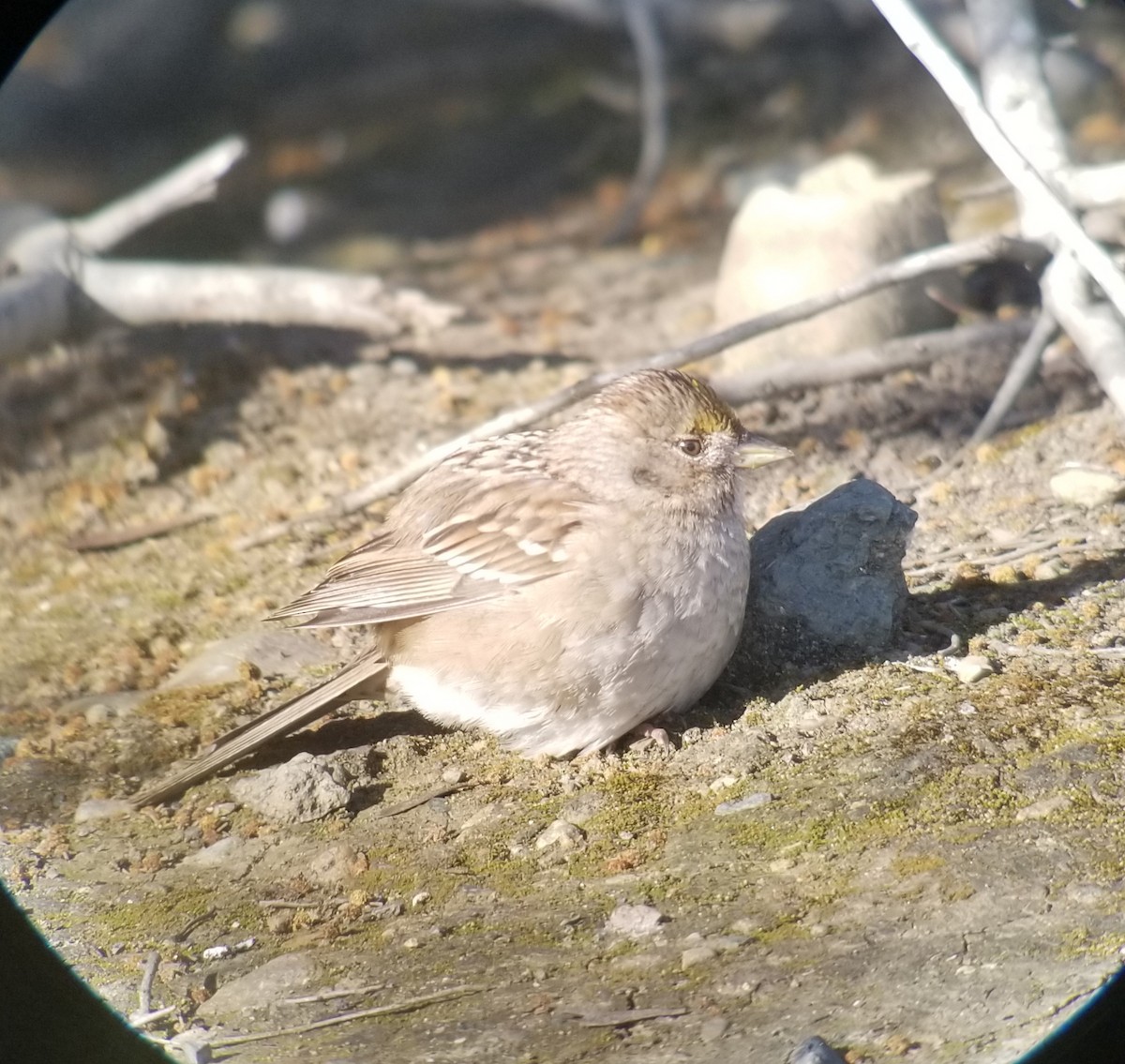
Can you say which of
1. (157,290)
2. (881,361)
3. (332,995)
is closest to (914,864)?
(332,995)

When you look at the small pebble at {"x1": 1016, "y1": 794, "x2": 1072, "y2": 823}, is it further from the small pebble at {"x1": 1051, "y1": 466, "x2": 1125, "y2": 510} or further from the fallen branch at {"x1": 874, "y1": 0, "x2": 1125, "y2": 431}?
the small pebble at {"x1": 1051, "y1": 466, "x2": 1125, "y2": 510}

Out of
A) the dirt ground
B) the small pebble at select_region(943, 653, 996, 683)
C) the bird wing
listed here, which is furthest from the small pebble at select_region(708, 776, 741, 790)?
the bird wing

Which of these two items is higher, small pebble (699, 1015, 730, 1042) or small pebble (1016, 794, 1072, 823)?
small pebble (699, 1015, 730, 1042)

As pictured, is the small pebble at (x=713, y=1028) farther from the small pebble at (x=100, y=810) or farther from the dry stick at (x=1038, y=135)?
the dry stick at (x=1038, y=135)

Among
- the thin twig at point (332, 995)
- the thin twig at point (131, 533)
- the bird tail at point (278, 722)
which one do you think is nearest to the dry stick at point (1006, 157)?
the bird tail at point (278, 722)

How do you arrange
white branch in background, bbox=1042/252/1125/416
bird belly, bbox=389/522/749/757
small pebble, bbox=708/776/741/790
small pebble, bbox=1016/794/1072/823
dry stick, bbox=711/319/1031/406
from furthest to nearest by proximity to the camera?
1. dry stick, bbox=711/319/1031/406
2. white branch in background, bbox=1042/252/1125/416
3. bird belly, bbox=389/522/749/757
4. small pebble, bbox=708/776/741/790
5. small pebble, bbox=1016/794/1072/823

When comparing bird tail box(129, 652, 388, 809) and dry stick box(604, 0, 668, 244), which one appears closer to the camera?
bird tail box(129, 652, 388, 809)
